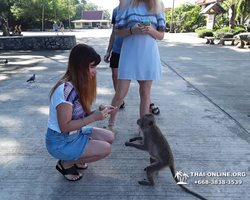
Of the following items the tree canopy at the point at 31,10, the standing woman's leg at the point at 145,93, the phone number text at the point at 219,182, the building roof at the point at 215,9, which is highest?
the tree canopy at the point at 31,10

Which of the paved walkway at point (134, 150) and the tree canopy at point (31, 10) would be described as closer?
the paved walkway at point (134, 150)

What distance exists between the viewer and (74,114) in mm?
1922

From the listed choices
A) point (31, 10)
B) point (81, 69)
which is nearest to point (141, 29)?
point (81, 69)

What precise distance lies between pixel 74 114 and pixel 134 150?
37.2 inches

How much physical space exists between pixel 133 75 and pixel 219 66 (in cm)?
577

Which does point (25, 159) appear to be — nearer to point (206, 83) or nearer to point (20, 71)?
point (206, 83)

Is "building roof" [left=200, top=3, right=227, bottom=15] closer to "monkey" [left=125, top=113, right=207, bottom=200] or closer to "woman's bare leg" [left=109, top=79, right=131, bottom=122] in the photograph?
"woman's bare leg" [left=109, top=79, right=131, bottom=122]

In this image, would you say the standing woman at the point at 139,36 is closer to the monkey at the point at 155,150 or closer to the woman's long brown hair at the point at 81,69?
the monkey at the point at 155,150

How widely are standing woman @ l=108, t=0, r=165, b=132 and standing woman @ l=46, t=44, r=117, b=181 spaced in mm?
621

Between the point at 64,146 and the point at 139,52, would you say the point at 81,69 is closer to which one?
the point at 64,146

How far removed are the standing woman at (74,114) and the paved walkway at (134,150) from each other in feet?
0.85

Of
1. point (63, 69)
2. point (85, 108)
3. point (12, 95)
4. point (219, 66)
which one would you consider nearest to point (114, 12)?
point (85, 108)

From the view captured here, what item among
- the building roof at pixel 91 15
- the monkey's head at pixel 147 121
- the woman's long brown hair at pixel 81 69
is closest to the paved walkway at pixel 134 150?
the monkey's head at pixel 147 121

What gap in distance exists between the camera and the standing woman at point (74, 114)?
1.80 meters
